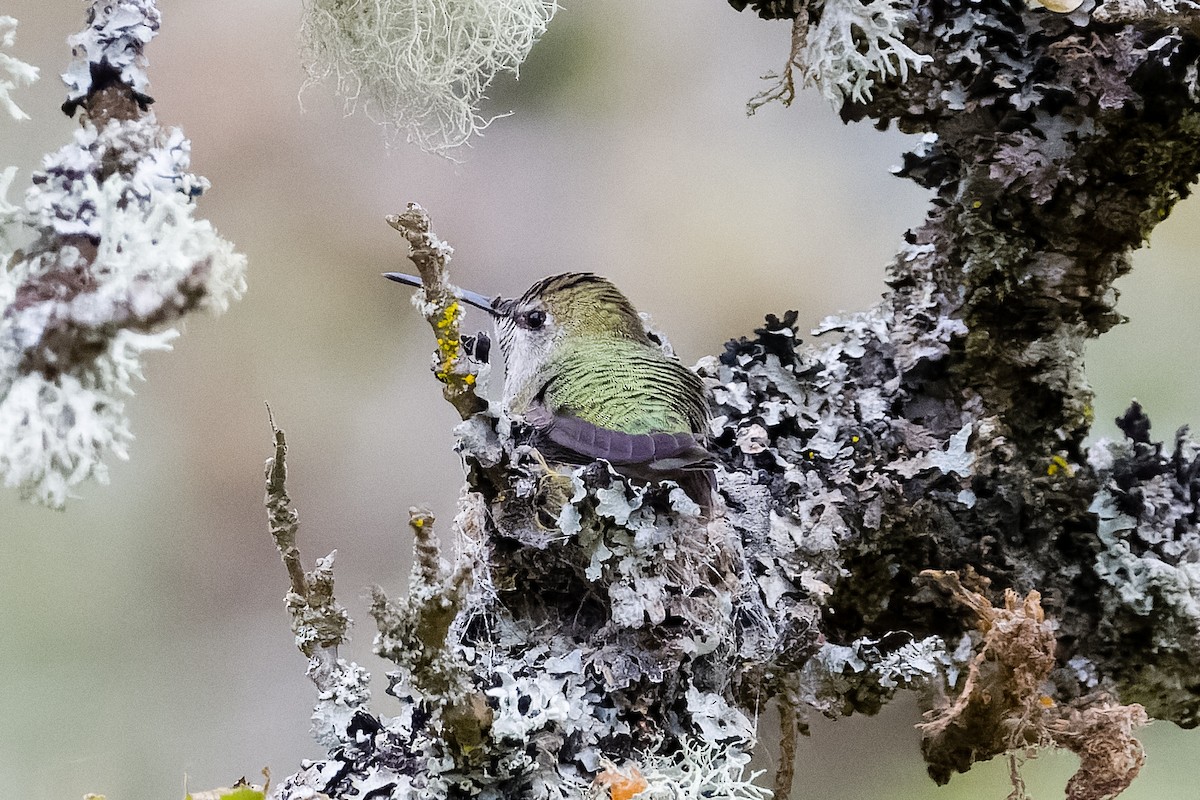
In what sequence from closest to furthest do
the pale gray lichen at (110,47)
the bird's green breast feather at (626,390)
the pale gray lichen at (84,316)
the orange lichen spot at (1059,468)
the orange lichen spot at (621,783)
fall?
the pale gray lichen at (84,316), the pale gray lichen at (110,47), the orange lichen spot at (621,783), the bird's green breast feather at (626,390), the orange lichen spot at (1059,468)

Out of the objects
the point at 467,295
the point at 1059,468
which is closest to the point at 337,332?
the point at 467,295

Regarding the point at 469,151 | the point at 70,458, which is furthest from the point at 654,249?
the point at 70,458

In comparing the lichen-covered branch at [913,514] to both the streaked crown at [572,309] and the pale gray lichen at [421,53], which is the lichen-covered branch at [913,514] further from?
the pale gray lichen at [421,53]

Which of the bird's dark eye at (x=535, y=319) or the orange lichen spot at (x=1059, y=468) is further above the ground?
the bird's dark eye at (x=535, y=319)

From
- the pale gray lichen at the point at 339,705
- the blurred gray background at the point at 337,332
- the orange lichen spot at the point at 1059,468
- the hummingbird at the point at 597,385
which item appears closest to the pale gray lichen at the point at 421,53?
the blurred gray background at the point at 337,332

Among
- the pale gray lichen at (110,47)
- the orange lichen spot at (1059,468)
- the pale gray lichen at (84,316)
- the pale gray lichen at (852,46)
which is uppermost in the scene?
the pale gray lichen at (852,46)

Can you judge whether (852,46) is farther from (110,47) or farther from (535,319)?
(110,47)

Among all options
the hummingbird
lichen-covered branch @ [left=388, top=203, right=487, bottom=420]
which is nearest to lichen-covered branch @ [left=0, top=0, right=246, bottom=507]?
lichen-covered branch @ [left=388, top=203, right=487, bottom=420]

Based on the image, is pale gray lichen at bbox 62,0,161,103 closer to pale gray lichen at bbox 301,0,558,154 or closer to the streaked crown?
pale gray lichen at bbox 301,0,558,154
